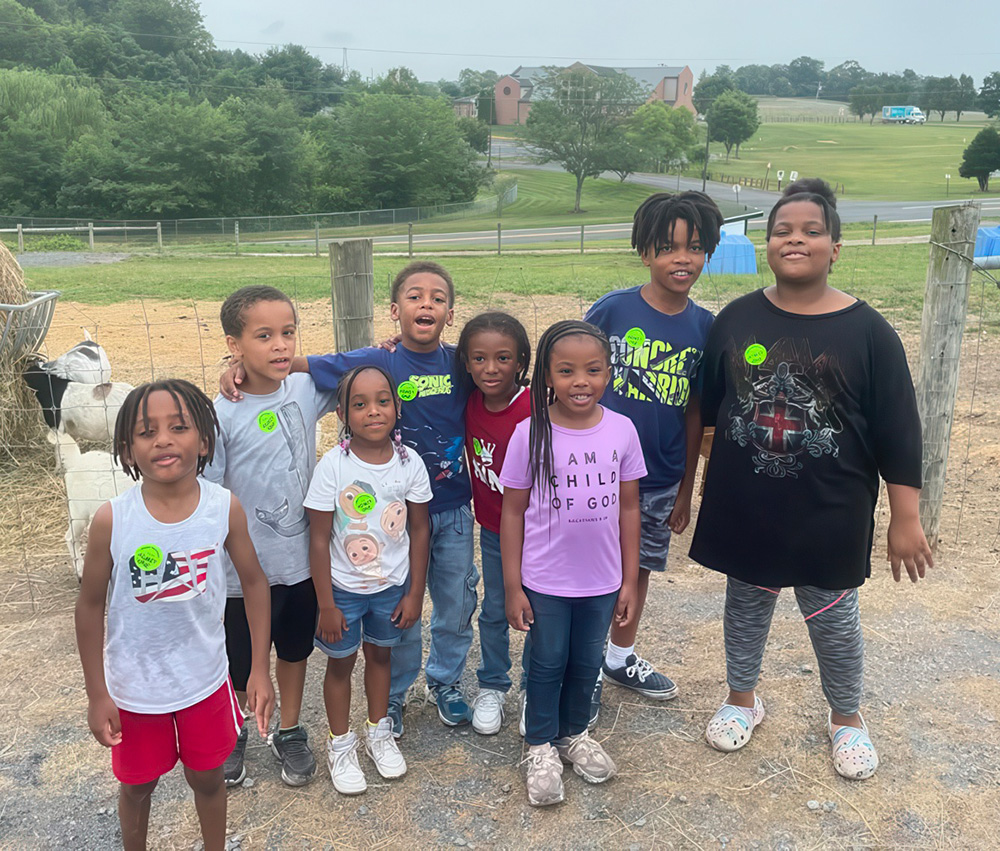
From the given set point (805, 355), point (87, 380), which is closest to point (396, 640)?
point (805, 355)

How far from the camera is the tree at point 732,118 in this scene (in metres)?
62.6

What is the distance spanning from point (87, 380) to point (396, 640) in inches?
156

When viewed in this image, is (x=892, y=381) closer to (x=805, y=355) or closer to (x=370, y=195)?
(x=805, y=355)

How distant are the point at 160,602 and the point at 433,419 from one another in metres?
1.07

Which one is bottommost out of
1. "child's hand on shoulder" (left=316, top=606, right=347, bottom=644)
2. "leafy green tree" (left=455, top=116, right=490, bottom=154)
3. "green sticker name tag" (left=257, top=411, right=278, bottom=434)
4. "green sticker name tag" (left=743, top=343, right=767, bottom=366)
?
"child's hand on shoulder" (left=316, top=606, right=347, bottom=644)

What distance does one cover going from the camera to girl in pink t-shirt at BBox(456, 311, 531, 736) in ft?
8.87

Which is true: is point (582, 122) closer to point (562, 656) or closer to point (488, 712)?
point (488, 712)

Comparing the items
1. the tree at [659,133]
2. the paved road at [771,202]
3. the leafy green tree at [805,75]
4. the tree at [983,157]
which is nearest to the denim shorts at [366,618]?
the paved road at [771,202]

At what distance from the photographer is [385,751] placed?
282 centimetres

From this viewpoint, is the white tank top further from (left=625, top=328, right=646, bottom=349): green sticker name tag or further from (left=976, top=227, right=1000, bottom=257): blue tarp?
(left=976, top=227, right=1000, bottom=257): blue tarp

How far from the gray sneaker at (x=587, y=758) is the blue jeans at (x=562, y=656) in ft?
0.28

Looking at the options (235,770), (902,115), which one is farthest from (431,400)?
(902,115)

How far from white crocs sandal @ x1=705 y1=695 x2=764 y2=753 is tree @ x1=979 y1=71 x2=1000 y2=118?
10873 centimetres

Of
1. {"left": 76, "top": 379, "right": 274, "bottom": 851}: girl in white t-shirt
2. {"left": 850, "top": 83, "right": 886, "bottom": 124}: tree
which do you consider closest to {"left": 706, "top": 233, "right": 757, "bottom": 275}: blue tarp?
{"left": 76, "top": 379, "right": 274, "bottom": 851}: girl in white t-shirt
